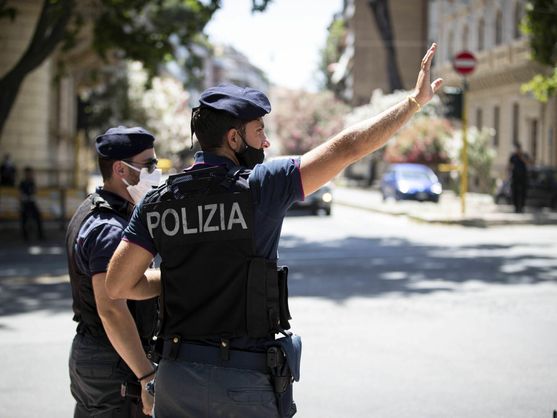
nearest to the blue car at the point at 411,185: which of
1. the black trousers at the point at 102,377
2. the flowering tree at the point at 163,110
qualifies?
the flowering tree at the point at 163,110

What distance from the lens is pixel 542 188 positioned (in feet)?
89.9

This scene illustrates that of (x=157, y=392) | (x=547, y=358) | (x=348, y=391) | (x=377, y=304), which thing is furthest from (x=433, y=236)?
(x=157, y=392)

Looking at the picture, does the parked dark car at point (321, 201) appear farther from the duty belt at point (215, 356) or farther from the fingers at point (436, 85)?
the duty belt at point (215, 356)

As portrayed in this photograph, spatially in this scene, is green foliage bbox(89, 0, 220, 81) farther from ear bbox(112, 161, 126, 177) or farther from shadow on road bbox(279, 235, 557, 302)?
ear bbox(112, 161, 126, 177)

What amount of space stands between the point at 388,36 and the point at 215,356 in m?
65.6

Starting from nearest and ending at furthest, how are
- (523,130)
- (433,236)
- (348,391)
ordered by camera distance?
(348,391), (433,236), (523,130)

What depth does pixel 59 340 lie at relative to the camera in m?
9.03

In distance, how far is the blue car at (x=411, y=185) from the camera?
3303cm

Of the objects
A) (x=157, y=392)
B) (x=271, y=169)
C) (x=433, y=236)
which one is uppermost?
(x=271, y=169)

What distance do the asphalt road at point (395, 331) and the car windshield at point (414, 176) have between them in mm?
16721

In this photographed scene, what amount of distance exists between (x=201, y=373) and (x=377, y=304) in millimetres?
7826

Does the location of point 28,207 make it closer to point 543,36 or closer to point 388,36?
point 543,36

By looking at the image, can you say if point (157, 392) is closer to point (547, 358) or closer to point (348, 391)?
point (348, 391)

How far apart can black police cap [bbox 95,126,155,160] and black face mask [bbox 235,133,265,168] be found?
902 millimetres
